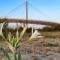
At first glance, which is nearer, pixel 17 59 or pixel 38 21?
pixel 17 59

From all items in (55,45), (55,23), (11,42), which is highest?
(11,42)

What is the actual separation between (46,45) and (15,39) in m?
3.76

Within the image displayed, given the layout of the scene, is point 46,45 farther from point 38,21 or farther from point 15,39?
point 15,39

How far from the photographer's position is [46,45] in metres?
5.34

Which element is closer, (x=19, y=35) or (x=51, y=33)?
(x=19, y=35)

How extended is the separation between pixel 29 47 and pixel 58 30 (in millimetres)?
882

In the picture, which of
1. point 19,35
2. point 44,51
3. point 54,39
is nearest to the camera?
point 19,35

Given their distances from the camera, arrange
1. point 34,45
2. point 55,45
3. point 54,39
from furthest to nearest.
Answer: point 54,39, point 55,45, point 34,45

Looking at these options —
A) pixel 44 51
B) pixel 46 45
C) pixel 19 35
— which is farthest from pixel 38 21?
pixel 19 35

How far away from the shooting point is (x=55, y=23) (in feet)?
18.6

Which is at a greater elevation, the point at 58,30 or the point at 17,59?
the point at 17,59

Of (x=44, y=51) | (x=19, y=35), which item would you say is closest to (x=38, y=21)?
(x=44, y=51)

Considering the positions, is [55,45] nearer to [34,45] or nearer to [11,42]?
[34,45]

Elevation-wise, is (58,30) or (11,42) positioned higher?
(11,42)
